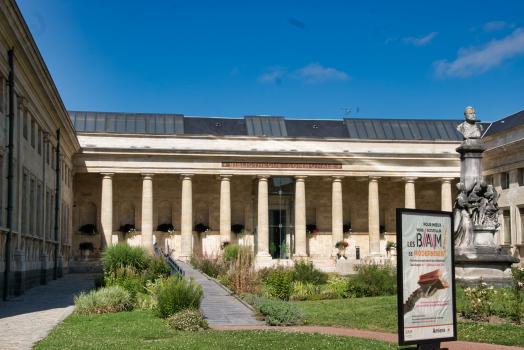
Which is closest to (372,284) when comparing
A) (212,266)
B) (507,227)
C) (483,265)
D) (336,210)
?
(483,265)

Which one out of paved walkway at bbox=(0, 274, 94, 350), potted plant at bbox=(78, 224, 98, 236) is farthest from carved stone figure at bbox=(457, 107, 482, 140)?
potted plant at bbox=(78, 224, 98, 236)

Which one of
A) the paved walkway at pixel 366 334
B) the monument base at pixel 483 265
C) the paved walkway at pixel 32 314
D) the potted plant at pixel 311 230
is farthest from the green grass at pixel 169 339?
the potted plant at pixel 311 230

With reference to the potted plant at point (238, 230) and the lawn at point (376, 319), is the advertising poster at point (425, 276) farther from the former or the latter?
the potted plant at point (238, 230)

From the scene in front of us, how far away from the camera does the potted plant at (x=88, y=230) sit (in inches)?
1807

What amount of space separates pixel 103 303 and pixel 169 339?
562 cm

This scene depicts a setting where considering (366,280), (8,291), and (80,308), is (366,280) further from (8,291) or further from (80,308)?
(8,291)

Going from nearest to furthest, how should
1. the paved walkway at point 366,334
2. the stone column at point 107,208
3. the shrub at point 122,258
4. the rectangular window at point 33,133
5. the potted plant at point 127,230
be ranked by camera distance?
the paved walkway at point 366,334 → the shrub at point 122,258 → the rectangular window at point 33,133 → the stone column at point 107,208 → the potted plant at point 127,230

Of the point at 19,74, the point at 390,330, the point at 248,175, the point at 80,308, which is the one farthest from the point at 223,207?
the point at 390,330

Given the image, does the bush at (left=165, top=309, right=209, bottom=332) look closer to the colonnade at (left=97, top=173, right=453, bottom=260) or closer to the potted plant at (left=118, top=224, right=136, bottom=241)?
the colonnade at (left=97, top=173, right=453, bottom=260)

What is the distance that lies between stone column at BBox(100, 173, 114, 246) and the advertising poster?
38325 millimetres

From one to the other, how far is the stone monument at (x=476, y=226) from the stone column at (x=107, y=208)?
31.1 meters

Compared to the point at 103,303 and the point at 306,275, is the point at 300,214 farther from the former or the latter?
the point at 103,303

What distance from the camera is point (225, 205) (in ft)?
148

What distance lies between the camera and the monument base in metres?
17.3
